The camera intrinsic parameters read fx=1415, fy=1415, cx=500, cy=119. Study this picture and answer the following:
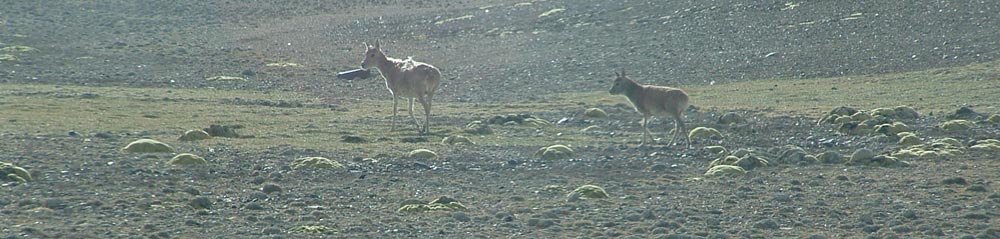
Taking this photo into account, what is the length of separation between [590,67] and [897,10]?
394 inches

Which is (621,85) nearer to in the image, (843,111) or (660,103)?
(660,103)

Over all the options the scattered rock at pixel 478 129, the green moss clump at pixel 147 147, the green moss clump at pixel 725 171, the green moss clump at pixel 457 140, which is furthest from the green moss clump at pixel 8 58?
the green moss clump at pixel 725 171

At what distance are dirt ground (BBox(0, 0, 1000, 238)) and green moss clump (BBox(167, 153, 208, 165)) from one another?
0.62 feet

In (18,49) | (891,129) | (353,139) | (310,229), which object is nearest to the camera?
(310,229)

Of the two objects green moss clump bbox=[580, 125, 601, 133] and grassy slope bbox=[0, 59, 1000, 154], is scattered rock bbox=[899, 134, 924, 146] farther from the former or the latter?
green moss clump bbox=[580, 125, 601, 133]

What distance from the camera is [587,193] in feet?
54.9

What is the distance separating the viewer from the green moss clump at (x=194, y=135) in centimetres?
2247

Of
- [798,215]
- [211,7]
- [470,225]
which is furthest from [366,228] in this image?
[211,7]

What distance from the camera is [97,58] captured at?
4116cm

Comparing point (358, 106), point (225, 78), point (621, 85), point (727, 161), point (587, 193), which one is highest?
point (621, 85)

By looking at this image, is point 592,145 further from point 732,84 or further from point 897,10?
point 897,10

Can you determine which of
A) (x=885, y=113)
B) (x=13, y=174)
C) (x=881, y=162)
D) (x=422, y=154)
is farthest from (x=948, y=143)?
(x=13, y=174)

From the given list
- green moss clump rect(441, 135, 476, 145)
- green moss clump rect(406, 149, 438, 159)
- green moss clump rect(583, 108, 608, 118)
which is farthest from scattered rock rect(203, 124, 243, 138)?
green moss clump rect(583, 108, 608, 118)

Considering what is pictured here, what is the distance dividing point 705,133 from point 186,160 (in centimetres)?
873
